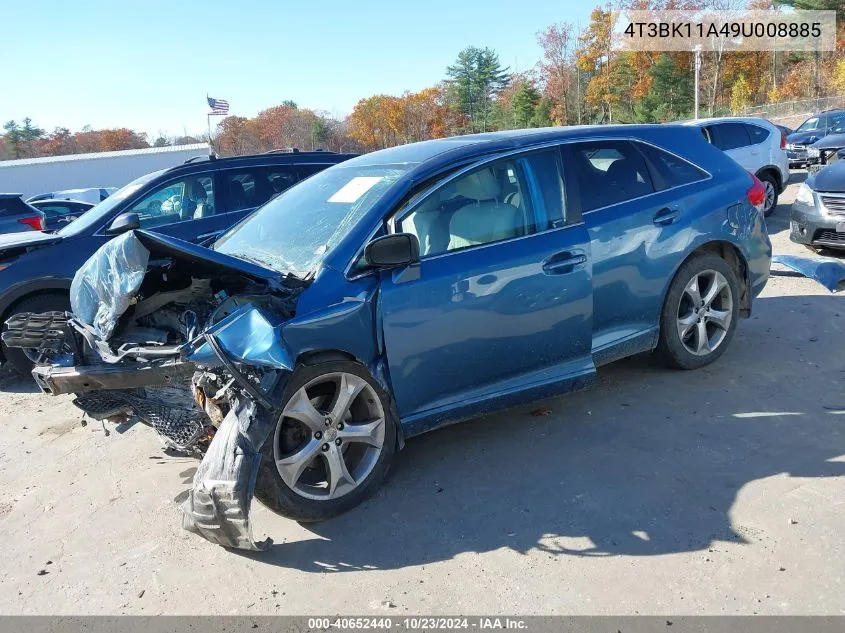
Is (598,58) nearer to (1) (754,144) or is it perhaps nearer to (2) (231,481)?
(1) (754,144)

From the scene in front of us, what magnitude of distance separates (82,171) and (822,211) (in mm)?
46294

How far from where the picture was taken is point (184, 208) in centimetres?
730

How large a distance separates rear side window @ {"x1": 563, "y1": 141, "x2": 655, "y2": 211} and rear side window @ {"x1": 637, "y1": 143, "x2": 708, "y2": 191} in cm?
8

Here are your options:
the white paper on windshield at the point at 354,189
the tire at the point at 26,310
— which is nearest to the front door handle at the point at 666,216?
the white paper on windshield at the point at 354,189

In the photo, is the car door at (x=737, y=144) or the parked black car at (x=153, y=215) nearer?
the parked black car at (x=153, y=215)

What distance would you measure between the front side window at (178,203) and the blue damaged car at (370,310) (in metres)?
2.99

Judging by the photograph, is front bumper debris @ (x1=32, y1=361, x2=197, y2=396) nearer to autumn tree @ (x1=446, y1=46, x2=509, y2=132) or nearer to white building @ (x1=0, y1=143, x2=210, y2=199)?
white building @ (x1=0, y1=143, x2=210, y2=199)

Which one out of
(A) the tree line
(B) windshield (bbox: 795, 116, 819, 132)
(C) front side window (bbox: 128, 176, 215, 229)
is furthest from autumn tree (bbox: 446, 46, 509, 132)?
(C) front side window (bbox: 128, 176, 215, 229)

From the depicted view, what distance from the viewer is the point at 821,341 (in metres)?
5.31

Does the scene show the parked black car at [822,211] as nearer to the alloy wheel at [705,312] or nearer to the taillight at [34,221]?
the alloy wheel at [705,312]

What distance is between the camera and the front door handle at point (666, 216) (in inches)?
175

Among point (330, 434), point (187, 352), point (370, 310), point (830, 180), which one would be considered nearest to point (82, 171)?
point (830, 180)
